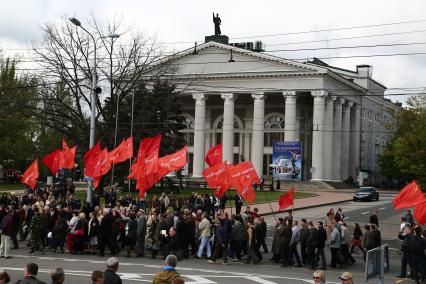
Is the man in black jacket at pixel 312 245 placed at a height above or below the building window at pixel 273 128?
below

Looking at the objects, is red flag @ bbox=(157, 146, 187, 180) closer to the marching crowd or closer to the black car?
the marching crowd

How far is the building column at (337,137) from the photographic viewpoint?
81.3 meters

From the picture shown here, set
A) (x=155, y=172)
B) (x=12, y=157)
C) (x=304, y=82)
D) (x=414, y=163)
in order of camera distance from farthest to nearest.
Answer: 1. (x=304, y=82)
2. (x=12, y=157)
3. (x=414, y=163)
4. (x=155, y=172)

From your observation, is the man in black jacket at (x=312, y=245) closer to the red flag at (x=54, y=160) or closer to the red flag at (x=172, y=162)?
the red flag at (x=172, y=162)

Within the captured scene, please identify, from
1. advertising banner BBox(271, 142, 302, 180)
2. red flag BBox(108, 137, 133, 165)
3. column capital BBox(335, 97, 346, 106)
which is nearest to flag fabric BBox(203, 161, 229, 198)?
red flag BBox(108, 137, 133, 165)

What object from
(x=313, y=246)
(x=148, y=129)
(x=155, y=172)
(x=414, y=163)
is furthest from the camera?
(x=148, y=129)

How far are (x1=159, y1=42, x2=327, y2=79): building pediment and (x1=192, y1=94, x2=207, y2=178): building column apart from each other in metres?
3.36

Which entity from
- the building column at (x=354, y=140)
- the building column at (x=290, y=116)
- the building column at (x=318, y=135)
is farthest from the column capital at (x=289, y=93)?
the building column at (x=354, y=140)

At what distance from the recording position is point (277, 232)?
21031 mm

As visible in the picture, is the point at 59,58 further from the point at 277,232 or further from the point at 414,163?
the point at 277,232

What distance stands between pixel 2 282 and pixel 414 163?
2935 centimetres


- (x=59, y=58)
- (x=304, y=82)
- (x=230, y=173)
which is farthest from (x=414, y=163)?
(x=304, y=82)

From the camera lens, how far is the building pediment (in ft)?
247

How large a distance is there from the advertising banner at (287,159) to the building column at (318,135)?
3.77 metres
